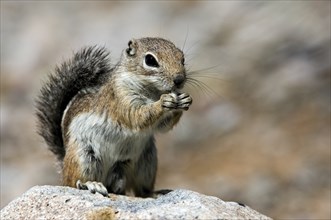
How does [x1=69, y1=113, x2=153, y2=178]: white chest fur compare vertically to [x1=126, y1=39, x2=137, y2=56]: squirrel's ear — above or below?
below

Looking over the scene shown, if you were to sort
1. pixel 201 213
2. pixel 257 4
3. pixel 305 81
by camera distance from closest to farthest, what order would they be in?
pixel 201 213 → pixel 305 81 → pixel 257 4

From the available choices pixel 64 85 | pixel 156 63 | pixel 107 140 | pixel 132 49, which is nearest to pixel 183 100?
pixel 156 63

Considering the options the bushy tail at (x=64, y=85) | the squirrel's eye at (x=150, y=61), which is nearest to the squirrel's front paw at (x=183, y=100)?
the squirrel's eye at (x=150, y=61)

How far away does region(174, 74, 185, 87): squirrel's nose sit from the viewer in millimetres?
6082

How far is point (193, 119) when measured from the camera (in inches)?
465

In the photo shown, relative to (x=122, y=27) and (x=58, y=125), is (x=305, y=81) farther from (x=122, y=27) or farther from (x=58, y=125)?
(x=58, y=125)

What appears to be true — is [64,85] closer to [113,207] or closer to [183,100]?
[183,100]

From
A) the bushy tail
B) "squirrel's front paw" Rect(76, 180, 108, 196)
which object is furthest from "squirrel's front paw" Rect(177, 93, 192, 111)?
the bushy tail

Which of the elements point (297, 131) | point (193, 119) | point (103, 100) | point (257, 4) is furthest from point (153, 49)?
point (257, 4)

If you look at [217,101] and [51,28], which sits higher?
[51,28]

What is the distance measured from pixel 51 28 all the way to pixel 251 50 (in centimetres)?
351

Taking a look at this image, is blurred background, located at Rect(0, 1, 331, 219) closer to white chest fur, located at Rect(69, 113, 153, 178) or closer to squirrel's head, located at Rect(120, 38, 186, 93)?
squirrel's head, located at Rect(120, 38, 186, 93)

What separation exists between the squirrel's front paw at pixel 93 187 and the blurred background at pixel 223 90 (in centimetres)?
235

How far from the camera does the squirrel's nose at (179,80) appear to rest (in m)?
6.08
